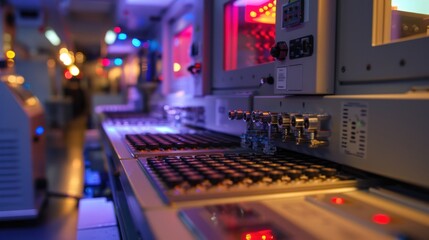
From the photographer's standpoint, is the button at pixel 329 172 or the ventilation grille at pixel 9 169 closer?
the button at pixel 329 172

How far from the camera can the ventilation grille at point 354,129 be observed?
0.94 metres

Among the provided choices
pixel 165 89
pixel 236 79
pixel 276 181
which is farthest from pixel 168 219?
pixel 165 89

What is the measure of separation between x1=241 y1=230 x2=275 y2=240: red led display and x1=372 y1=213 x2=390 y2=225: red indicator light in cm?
23

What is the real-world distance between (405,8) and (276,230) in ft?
2.72

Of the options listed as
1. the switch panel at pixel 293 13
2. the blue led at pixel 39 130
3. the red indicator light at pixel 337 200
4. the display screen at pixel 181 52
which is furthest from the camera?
Result: the display screen at pixel 181 52

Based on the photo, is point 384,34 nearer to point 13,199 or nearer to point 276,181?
point 276,181

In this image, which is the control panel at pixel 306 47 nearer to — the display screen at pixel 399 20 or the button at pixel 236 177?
the display screen at pixel 399 20

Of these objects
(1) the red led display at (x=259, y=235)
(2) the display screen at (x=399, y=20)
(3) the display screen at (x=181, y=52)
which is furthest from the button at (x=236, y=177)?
(3) the display screen at (x=181, y=52)

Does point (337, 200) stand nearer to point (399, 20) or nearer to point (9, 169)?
point (399, 20)

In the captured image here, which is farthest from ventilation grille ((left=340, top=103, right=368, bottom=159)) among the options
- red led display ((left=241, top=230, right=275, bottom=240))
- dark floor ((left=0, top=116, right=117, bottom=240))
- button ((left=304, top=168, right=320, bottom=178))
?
dark floor ((left=0, top=116, right=117, bottom=240))

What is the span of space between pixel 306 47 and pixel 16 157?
224cm

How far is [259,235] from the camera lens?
63cm

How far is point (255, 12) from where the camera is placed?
70.5 inches

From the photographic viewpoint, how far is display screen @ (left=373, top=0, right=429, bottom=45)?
98 centimetres
